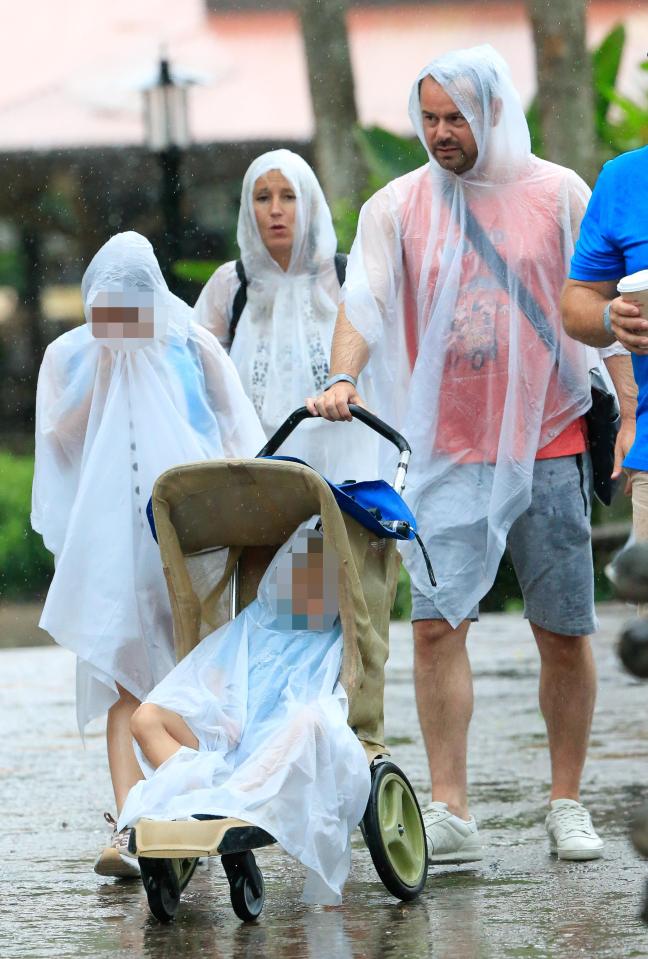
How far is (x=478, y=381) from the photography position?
5.11 meters

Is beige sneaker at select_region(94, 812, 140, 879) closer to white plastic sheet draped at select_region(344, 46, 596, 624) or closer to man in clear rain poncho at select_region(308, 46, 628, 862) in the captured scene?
man in clear rain poncho at select_region(308, 46, 628, 862)

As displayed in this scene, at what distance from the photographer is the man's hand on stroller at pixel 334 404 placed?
184 inches

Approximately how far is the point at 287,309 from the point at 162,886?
248 centimetres

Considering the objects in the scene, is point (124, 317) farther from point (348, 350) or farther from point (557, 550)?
point (557, 550)

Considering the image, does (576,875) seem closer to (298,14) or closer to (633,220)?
(633,220)

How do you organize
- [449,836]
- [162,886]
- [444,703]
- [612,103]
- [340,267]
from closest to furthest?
[162,886]
[449,836]
[444,703]
[340,267]
[612,103]

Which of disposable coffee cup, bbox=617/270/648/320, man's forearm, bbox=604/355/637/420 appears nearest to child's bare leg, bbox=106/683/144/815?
→ man's forearm, bbox=604/355/637/420

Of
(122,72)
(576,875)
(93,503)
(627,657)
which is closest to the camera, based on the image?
(627,657)

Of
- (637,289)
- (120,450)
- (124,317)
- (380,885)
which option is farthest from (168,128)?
(637,289)

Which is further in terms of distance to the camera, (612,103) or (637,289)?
(612,103)

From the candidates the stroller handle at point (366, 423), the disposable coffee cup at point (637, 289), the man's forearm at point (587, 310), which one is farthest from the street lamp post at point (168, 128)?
the disposable coffee cup at point (637, 289)

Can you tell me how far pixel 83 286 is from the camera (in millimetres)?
5238

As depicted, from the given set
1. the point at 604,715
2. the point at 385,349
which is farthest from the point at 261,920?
→ the point at 604,715

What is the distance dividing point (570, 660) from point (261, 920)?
1.31 meters
